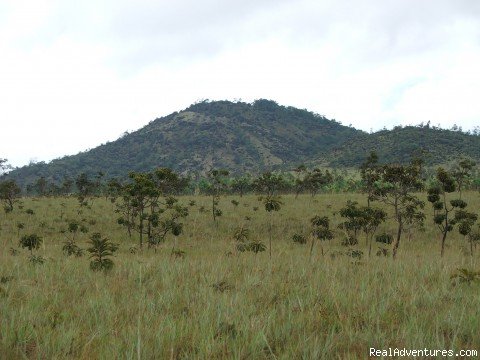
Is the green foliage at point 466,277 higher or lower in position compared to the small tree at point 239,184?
lower

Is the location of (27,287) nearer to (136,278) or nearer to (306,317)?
(136,278)

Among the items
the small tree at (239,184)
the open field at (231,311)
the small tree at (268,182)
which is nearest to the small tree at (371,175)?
the small tree at (268,182)

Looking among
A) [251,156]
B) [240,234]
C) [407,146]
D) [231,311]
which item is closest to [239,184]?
[240,234]

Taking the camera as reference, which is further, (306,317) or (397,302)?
(397,302)

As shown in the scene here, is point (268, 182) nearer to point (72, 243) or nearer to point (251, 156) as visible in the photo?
point (72, 243)

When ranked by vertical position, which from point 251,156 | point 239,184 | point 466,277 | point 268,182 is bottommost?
point 466,277

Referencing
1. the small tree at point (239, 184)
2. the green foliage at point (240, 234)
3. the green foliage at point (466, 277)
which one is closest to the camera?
the green foliage at point (466, 277)

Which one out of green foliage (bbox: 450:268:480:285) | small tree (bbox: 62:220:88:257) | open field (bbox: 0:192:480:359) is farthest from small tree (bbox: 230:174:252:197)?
green foliage (bbox: 450:268:480:285)

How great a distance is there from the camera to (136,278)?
4.98 metres

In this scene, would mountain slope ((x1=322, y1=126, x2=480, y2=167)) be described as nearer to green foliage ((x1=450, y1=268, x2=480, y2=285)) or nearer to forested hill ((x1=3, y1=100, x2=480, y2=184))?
forested hill ((x1=3, y1=100, x2=480, y2=184))

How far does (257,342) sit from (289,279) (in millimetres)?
2368

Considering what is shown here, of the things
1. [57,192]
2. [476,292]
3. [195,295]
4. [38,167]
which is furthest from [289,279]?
[38,167]

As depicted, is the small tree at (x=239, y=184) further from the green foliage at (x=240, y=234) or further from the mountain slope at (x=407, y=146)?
the mountain slope at (x=407, y=146)

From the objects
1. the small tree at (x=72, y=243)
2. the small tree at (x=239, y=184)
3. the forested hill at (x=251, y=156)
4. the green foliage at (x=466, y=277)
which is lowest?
the small tree at (x=72, y=243)
